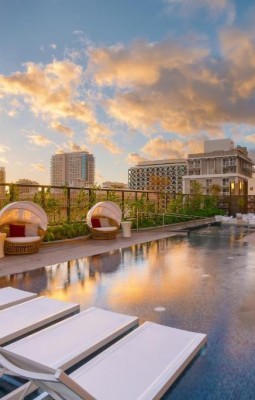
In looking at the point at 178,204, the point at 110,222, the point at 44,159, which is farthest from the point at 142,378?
the point at 44,159

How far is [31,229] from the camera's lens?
721cm

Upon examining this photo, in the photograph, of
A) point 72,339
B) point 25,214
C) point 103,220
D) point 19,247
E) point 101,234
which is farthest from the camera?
point 103,220

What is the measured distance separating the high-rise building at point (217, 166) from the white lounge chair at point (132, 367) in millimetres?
49920

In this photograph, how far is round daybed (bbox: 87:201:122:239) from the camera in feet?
29.8

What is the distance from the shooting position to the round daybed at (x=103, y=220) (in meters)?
9.09

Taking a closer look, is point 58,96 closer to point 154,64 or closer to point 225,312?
point 154,64

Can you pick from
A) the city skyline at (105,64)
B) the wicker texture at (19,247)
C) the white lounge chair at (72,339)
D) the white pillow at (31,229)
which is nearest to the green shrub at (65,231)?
the white pillow at (31,229)

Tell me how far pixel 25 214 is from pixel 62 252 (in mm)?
1207

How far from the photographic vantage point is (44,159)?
15852 millimetres

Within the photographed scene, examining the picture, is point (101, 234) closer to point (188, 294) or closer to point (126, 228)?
point (126, 228)

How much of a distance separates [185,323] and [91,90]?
513 inches

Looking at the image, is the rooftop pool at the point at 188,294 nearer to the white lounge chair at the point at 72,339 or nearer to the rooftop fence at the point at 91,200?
the white lounge chair at the point at 72,339

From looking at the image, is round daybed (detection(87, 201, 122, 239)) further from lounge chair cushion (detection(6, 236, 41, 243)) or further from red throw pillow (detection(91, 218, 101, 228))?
lounge chair cushion (detection(6, 236, 41, 243))

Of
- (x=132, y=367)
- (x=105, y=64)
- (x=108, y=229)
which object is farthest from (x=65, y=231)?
(x=105, y=64)
